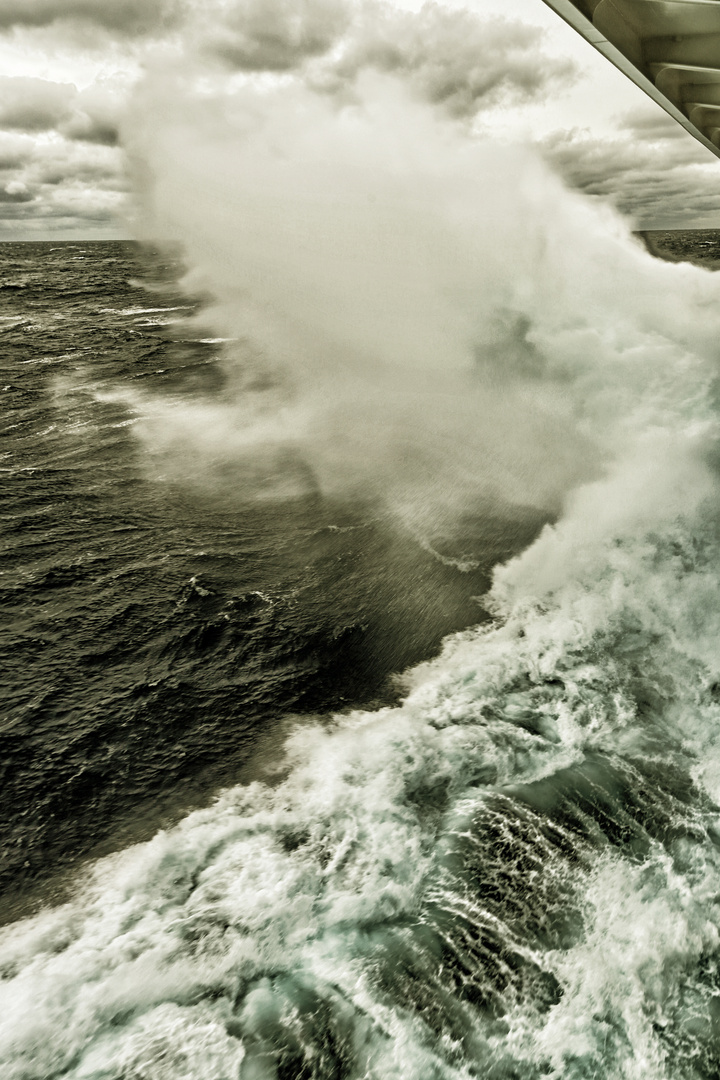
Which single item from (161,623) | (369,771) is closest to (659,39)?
(369,771)

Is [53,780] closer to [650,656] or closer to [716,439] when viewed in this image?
[650,656]

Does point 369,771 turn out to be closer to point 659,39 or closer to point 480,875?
point 480,875

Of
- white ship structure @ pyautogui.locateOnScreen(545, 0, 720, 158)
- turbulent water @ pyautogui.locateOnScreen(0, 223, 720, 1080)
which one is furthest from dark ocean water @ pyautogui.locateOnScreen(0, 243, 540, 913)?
white ship structure @ pyautogui.locateOnScreen(545, 0, 720, 158)

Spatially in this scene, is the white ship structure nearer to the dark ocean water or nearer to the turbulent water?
the turbulent water

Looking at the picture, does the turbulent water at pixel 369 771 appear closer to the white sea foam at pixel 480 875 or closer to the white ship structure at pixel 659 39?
the white sea foam at pixel 480 875

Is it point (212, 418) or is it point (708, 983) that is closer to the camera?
point (708, 983)

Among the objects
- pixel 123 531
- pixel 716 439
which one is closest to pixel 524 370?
pixel 716 439
